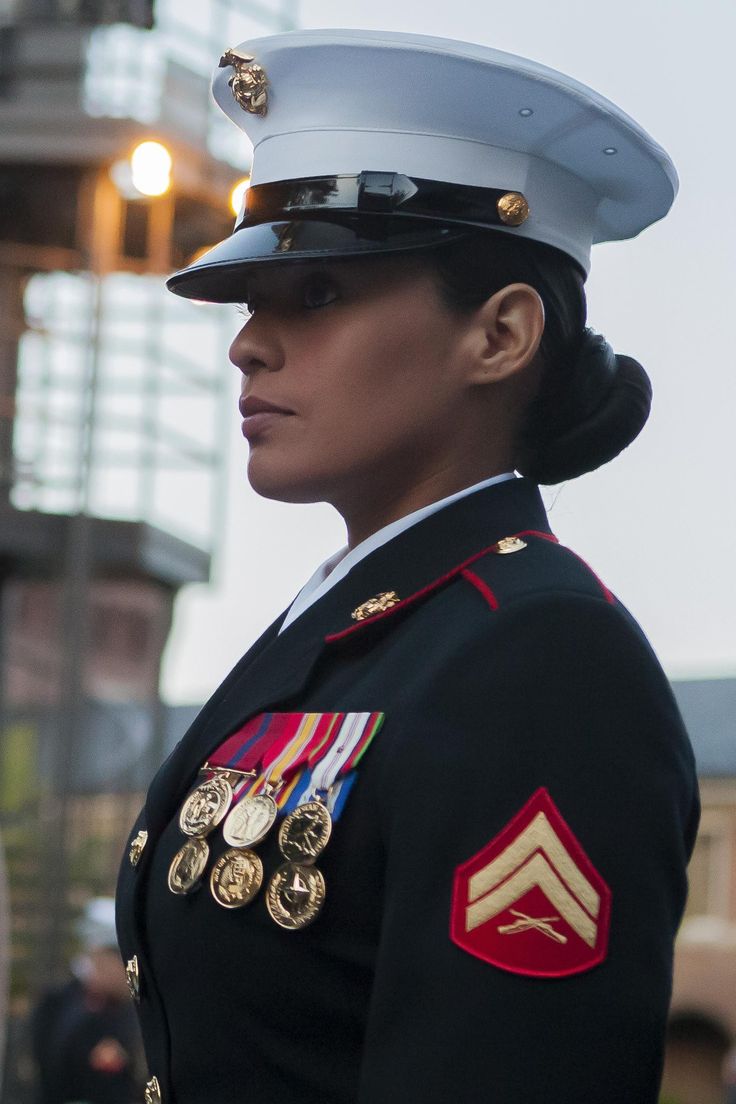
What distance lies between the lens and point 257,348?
5.17 ft

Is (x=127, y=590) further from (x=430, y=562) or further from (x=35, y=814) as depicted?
(x=430, y=562)

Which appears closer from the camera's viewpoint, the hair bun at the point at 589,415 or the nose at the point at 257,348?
the nose at the point at 257,348

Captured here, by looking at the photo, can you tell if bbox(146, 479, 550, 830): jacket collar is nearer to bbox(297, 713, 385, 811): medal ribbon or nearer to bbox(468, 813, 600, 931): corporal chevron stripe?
bbox(297, 713, 385, 811): medal ribbon

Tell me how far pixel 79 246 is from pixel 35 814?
3.05m

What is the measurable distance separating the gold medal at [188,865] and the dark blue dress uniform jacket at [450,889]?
0.05ft

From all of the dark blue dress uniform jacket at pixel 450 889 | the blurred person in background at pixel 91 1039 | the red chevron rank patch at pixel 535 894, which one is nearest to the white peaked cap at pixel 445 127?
the dark blue dress uniform jacket at pixel 450 889

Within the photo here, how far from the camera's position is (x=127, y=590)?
9.83m

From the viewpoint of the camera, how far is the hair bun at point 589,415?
1680 millimetres

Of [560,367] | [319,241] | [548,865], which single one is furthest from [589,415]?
[548,865]

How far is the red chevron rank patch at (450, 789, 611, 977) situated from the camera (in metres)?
1.26

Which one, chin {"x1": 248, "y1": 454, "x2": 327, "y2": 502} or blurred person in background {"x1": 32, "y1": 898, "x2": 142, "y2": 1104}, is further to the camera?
blurred person in background {"x1": 32, "y1": 898, "x2": 142, "y2": 1104}

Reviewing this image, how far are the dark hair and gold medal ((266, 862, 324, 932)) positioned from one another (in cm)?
48

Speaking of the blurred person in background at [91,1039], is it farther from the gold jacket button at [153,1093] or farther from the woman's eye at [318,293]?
the woman's eye at [318,293]

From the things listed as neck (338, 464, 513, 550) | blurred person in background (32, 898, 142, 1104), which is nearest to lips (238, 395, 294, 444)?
neck (338, 464, 513, 550)
